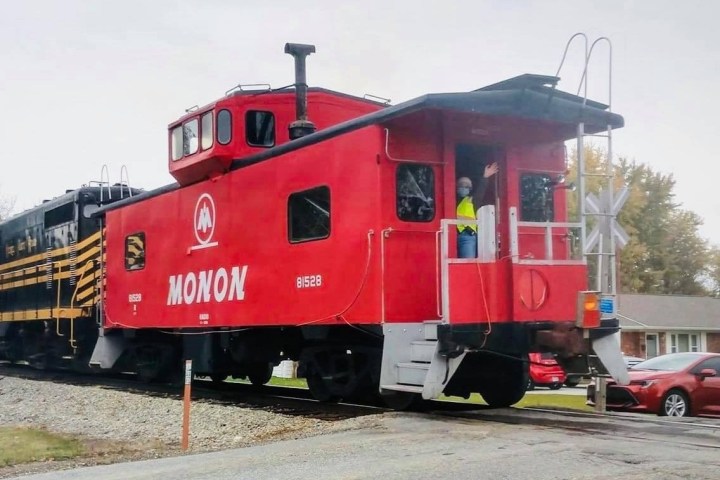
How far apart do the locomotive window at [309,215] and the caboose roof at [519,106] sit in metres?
0.65

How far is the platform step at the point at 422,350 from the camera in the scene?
891 centimetres

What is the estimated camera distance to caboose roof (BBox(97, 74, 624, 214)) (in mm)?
9141

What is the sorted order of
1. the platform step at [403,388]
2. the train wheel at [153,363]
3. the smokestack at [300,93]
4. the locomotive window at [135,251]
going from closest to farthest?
the platform step at [403,388] → the smokestack at [300,93] → the locomotive window at [135,251] → the train wheel at [153,363]

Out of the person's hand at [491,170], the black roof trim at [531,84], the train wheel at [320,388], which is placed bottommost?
the train wheel at [320,388]

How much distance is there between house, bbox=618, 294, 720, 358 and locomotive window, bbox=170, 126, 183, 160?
96.6 ft

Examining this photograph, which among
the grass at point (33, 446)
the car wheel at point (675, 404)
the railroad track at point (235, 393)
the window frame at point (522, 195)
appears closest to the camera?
the grass at point (33, 446)

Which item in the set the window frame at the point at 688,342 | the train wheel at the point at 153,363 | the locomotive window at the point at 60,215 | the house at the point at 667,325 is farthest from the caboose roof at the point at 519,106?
the window frame at the point at 688,342

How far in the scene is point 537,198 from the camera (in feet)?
35.1

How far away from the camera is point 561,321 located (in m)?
9.58

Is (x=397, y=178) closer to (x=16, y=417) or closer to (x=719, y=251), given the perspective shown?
(x=16, y=417)

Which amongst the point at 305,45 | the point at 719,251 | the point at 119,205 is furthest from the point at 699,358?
the point at 719,251

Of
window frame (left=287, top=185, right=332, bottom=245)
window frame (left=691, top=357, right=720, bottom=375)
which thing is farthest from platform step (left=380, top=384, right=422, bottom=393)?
window frame (left=691, top=357, right=720, bottom=375)

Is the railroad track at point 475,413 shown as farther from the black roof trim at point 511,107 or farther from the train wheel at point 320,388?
the black roof trim at point 511,107

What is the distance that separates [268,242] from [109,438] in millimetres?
3097
